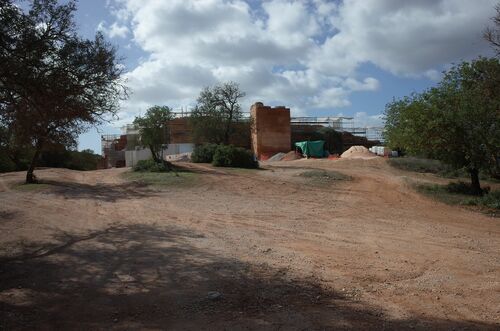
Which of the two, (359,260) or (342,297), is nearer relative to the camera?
(342,297)

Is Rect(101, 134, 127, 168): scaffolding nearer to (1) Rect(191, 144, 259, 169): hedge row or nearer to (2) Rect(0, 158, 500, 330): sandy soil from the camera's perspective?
(1) Rect(191, 144, 259, 169): hedge row

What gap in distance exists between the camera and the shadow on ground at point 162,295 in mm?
6160

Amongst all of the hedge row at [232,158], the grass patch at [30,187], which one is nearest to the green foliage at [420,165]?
the hedge row at [232,158]

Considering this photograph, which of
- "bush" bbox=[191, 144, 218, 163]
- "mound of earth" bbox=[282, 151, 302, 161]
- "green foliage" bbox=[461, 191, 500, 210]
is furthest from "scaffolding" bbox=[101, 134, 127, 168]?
"green foliage" bbox=[461, 191, 500, 210]

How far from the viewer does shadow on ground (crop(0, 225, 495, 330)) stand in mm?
6160

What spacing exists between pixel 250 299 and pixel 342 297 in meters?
1.36

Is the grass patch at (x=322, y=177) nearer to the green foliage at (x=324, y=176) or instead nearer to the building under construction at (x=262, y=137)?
the green foliage at (x=324, y=176)

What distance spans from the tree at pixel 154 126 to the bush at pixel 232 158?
3749mm

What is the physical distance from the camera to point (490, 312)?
6.64 metres

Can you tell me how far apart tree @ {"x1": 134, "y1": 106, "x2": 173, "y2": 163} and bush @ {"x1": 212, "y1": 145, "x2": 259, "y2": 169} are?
12.3 ft

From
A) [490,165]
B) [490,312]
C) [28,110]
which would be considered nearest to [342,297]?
[490,312]

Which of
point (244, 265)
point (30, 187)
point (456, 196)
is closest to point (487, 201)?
point (456, 196)

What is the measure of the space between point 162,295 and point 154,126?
75.8ft

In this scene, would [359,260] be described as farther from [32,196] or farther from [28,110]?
[32,196]
